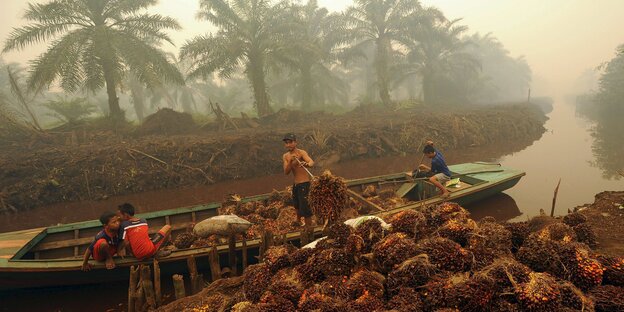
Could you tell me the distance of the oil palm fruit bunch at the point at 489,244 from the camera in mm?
3371

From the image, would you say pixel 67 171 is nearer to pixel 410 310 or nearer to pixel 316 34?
pixel 410 310

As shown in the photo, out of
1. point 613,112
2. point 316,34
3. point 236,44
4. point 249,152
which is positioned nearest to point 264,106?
point 236,44

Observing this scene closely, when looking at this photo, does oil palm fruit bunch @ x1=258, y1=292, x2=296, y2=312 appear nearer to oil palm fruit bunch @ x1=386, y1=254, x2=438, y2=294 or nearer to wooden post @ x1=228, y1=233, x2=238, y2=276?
oil palm fruit bunch @ x1=386, y1=254, x2=438, y2=294

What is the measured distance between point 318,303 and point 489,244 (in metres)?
2.09

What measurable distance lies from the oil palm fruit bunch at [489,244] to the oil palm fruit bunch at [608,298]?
79 cm

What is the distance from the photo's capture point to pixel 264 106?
70.1 feet

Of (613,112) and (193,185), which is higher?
(613,112)

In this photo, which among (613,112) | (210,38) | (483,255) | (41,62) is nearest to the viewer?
(483,255)

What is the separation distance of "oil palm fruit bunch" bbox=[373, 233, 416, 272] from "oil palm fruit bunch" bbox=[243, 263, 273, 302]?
1.28m

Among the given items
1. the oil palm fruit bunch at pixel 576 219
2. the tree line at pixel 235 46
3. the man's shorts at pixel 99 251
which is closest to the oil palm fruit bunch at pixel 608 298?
the oil palm fruit bunch at pixel 576 219

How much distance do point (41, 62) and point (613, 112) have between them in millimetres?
40428

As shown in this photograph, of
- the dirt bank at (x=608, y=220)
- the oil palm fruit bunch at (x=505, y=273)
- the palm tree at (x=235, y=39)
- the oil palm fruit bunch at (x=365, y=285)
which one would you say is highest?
the palm tree at (x=235, y=39)

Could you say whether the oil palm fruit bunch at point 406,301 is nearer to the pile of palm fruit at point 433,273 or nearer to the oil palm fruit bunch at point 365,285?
the pile of palm fruit at point 433,273

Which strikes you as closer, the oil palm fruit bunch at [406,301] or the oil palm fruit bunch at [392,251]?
the oil palm fruit bunch at [406,301]
